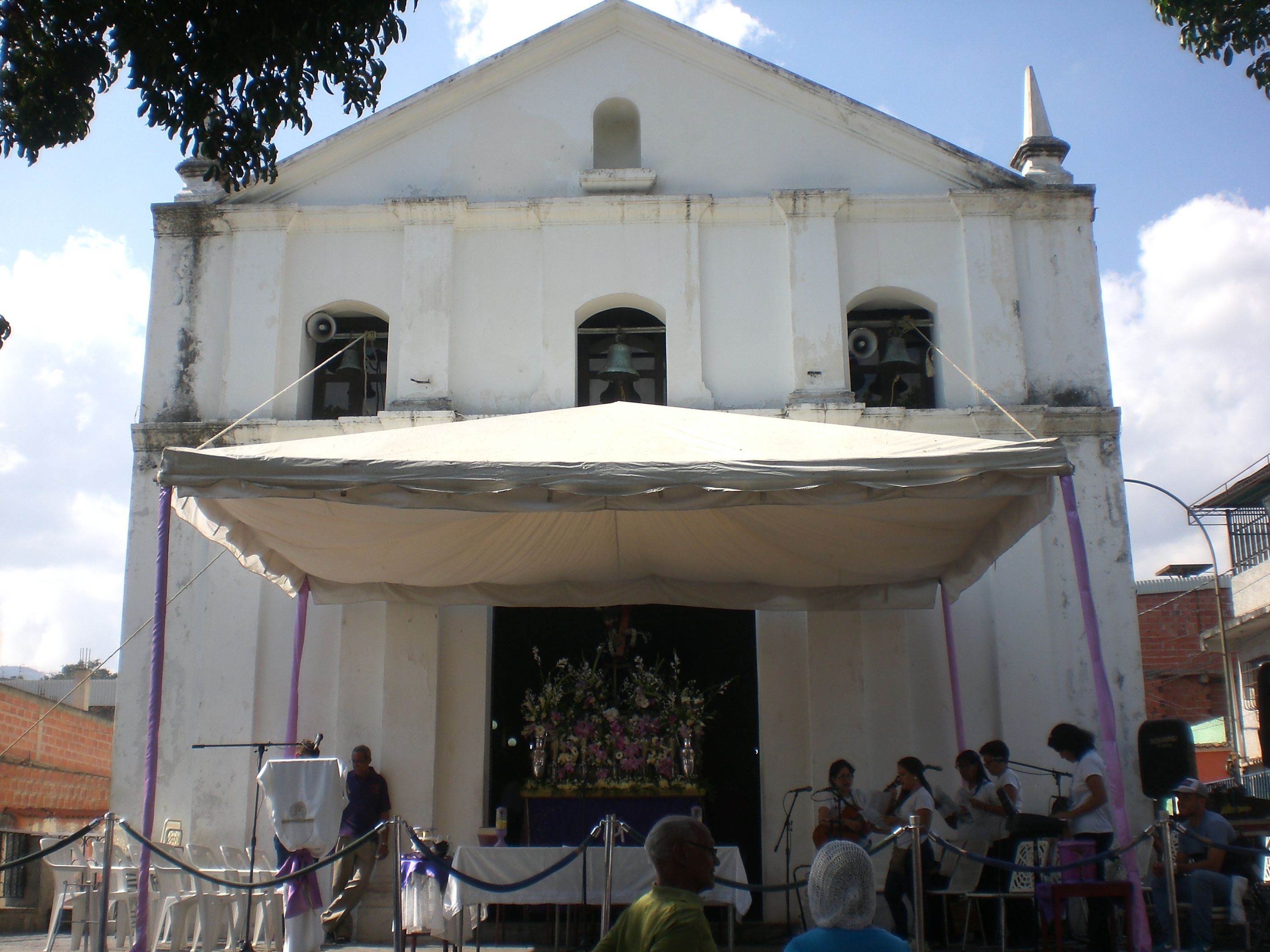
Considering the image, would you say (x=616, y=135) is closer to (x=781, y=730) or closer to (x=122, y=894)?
(x=781, y=730)

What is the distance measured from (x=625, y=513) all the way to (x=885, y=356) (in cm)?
362

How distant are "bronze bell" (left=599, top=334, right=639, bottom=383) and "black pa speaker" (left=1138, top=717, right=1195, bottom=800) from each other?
5446mm

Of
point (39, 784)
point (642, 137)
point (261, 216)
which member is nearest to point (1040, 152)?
point (642, 137)

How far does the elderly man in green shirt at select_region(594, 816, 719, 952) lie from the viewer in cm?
386

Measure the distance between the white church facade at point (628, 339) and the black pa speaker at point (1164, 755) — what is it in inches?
9.2

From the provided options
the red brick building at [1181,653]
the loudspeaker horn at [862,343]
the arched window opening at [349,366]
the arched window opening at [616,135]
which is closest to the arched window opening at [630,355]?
the arched window opening at [616,135]

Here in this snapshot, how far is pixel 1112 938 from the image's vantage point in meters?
7.81

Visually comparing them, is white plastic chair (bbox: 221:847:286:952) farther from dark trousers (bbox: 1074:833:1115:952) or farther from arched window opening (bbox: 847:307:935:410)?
arched window opening (bbox: 847:307:935:410)

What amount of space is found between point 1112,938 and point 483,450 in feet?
17.0

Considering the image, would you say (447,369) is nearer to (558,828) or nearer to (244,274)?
(244,274)

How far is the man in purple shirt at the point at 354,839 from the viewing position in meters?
9.48

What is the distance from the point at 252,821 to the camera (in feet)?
34.2

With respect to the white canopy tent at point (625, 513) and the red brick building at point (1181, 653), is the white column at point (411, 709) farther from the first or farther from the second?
the red brick building at point (1181, 653)

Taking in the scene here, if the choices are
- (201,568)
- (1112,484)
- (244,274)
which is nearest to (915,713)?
(1112,484)
